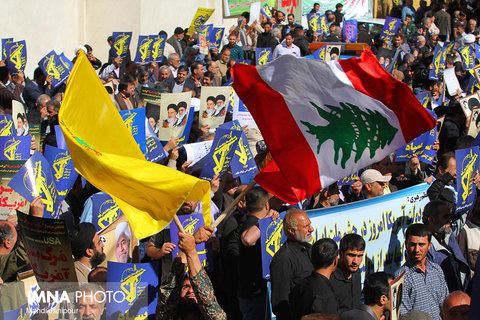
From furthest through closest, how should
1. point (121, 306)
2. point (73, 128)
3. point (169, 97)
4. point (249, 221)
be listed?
point (169, 97) → point (249, 221) → point (121, 306) → point (73, 128)

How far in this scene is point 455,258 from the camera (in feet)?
19.0

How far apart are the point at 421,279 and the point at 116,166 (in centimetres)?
251

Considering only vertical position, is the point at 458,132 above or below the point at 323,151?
below

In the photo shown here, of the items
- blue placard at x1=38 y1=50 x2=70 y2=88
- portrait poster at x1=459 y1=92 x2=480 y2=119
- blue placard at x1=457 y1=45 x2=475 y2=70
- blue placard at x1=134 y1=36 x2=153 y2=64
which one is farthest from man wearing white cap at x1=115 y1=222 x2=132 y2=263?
blue placard at x1=457 y1=45 x2=475 y2=70

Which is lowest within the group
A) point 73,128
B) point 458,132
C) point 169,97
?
point 458,132

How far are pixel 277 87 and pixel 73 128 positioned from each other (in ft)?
4.55

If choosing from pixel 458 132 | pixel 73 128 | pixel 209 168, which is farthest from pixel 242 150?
pixel 458 132

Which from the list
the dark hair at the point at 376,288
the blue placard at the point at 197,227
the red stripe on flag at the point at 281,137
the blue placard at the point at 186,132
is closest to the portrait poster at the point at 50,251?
the blue placard at the point at 197,227

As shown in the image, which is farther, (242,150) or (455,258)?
(242,150)

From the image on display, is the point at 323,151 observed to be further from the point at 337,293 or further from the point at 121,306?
the point at 121,306

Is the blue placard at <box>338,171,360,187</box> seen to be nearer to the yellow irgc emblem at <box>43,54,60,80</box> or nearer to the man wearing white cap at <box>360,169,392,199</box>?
the man wearing white cap at <box>360,169,392,199</box>

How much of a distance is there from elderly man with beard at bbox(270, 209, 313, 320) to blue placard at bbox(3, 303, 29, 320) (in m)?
1.69

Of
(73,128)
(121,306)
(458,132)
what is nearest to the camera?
(73,128)

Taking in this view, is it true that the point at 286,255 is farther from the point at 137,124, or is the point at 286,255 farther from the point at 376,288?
the point at 137,124
